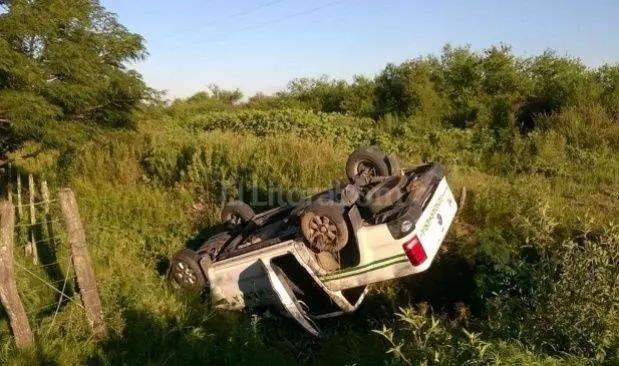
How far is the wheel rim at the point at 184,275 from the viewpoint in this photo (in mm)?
6855

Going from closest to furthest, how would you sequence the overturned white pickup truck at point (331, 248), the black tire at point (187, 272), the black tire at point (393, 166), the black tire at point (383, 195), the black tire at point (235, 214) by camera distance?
the overturned white pickup truck at point (331, 248), the black tire at point (383, 195), the black tire at point (187, 272), the black tire at point (393, 166), the black tire at point (235, 214)

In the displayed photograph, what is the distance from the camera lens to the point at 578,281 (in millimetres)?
Result: 4332

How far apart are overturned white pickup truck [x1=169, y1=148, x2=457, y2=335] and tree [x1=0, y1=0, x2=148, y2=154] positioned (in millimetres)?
2250

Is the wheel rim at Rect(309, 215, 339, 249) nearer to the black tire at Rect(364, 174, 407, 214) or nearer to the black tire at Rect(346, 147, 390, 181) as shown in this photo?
the black tire at Rect(364, 174, 407, 214)

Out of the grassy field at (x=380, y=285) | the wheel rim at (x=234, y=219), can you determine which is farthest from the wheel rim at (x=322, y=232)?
the wheel rim at (x=234, y=219)

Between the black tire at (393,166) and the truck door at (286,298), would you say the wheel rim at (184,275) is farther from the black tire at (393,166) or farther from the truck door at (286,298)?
the black tire at (393,166)

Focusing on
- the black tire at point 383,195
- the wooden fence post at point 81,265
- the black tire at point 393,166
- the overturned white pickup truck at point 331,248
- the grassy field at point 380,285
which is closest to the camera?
the grassy field at point 380,285

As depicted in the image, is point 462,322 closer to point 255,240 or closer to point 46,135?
point 255,240

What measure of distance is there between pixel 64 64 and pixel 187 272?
108 inches

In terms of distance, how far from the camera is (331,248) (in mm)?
5789

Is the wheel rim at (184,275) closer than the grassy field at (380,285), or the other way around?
the grassy field at (380,285)

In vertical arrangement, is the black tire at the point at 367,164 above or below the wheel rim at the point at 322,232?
above

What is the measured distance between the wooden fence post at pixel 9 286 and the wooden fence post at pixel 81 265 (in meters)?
0.53

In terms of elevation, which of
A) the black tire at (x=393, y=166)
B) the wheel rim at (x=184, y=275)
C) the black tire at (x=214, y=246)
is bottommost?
the wheel rim at (x=184, y=275)
